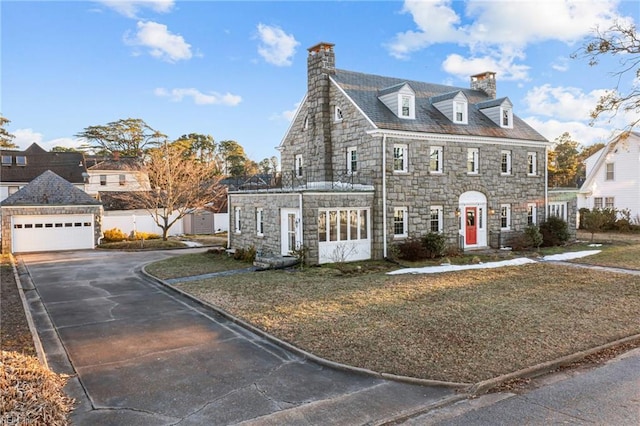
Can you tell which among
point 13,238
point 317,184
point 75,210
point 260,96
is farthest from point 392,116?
point 13,238

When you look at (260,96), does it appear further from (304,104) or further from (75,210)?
(75,210)

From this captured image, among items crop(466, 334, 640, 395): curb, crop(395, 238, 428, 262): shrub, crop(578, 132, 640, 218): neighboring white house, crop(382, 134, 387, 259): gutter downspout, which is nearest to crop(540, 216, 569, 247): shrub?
crop(395, 238, 428, 262): shrub

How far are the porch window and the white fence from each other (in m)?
22.1

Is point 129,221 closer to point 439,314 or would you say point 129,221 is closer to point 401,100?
point 401,100

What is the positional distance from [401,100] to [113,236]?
70.5 ft

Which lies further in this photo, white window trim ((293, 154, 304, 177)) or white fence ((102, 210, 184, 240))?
white fence ((102, 210, 184, 240))

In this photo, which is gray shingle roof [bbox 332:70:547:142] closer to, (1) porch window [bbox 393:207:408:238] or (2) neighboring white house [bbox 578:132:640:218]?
(1) porch window [bbox 393:207:408:238]

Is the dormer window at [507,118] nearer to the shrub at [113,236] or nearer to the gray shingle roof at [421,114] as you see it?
the gray shingle roof at [421,114]

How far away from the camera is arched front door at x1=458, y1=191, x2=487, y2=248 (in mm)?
21781

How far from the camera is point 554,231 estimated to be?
24000 millimetres

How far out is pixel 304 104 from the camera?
23.2 m

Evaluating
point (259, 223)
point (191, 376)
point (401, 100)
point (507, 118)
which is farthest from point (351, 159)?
point (191, 376)

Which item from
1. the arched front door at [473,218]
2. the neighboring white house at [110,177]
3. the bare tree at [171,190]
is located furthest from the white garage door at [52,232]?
the arched front door at [473,218]

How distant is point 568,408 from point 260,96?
2002 cm
